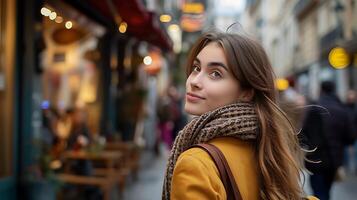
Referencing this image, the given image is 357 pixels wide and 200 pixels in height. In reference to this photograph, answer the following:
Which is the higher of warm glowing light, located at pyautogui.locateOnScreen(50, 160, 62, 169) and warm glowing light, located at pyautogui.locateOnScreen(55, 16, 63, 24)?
warm glowing light, located at pyautogui.locateOnScreen(55, 16, 63, 24)

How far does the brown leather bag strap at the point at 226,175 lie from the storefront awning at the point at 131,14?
Answer: 5152mm

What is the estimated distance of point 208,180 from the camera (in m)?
1.49

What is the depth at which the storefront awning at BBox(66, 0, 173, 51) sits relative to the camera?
22.8 ft

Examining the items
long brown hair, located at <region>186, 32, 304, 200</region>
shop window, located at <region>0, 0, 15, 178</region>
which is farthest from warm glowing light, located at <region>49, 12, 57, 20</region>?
long brown hair, located at <region>186, 32, 304, 200</region>

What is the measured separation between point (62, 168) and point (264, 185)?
6.19 metres

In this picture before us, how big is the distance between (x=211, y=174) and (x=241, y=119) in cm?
26

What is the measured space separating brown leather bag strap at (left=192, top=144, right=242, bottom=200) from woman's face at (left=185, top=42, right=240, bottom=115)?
21cm

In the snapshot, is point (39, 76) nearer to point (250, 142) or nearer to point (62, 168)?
point (62, 168)

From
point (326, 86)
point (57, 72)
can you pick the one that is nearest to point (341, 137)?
point (326, 86)

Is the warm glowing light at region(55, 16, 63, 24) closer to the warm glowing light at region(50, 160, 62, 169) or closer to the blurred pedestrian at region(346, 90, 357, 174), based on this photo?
the warm glowing light at region(50, 160, 62, 169)

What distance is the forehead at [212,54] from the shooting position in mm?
1748

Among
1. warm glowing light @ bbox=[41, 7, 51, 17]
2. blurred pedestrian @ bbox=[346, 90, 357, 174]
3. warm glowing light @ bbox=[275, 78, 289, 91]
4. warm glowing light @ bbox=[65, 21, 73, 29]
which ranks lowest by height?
blurred pedestrian @ bbox=[346, 90, 357, 174]

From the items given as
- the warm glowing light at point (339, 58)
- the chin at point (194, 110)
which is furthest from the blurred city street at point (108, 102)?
the warm glowing light at point (339, 58)

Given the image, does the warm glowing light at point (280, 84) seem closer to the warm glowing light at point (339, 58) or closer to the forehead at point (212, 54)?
the forehead at point (212, 54)
